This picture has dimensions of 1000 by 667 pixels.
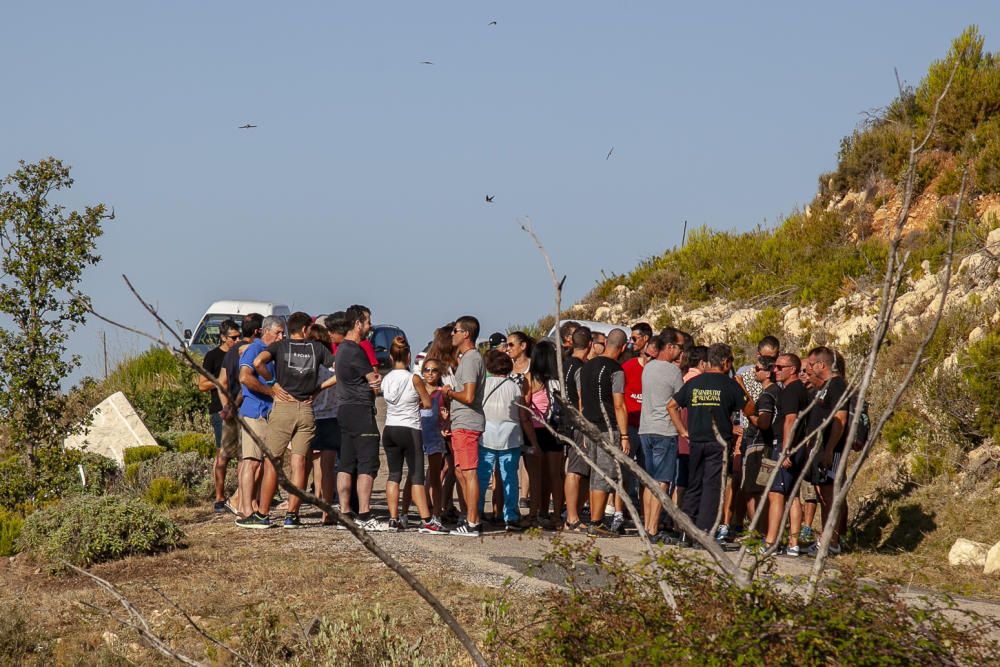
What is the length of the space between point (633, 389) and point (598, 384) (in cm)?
87

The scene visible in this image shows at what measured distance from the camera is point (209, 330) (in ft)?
81.7

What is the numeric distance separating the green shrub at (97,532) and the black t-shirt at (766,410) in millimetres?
5114

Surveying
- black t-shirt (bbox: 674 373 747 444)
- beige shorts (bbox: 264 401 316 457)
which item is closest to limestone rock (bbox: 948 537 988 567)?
black t-shirt (bbox: 674 373 747 444)

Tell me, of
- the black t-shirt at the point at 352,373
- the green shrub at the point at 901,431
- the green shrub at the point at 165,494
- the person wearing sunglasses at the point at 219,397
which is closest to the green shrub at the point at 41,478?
the green shrub at the point at 165,494

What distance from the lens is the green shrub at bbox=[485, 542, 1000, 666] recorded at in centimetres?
446

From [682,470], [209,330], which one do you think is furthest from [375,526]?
[209,330]

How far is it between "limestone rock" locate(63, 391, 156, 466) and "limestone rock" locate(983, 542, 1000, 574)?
9.93m

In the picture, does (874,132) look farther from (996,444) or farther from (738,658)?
(738,658)

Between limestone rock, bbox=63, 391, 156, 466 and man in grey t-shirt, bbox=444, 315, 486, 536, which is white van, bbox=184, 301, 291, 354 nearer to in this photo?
limestone rock, bbox=63, 391, 156, 466

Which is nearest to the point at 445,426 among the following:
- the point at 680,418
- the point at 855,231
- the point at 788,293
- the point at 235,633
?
the point at 680,418

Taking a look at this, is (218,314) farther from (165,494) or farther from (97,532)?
(97,532)

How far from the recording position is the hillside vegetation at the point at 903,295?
41.6ft

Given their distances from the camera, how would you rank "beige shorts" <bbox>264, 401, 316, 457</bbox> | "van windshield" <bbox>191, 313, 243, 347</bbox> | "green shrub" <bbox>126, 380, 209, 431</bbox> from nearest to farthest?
1. "beige shorts" <bbox>264, 401, 316, 457</bbox>
2. "green shrub" <bbox>126, 380, 209, 431</bbox>
3. "van windshield" <bbox>191, 313, 243, 347</bbox>

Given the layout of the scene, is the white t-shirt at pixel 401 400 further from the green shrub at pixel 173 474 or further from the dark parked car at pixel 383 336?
the dark parked car at pixel 383 336
